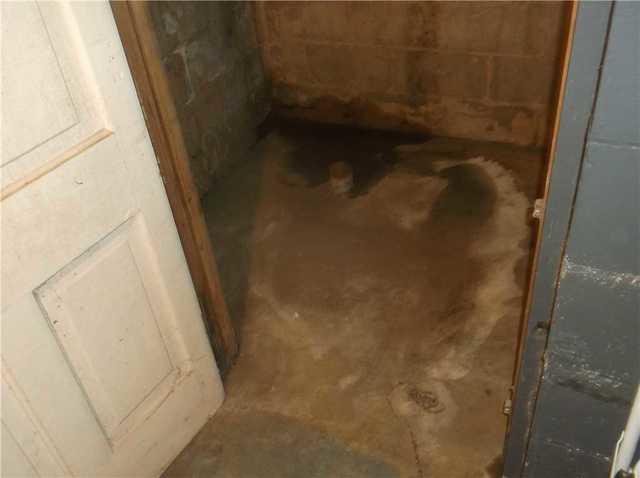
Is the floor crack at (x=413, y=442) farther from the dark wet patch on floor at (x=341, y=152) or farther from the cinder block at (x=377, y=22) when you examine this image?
the cinder block at (x=377, y=22)

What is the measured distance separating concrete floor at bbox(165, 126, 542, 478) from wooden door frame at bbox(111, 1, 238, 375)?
0.30 m

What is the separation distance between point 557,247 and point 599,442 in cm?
53

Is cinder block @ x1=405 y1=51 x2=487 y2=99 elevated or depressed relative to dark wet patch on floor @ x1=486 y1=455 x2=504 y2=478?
elevated

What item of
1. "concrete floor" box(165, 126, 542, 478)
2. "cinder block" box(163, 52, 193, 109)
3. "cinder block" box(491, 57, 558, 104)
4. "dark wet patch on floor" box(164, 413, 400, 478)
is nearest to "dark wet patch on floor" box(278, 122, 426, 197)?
"concrete floor" box(165, 126, 542, 478)

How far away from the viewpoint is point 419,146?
3520mm

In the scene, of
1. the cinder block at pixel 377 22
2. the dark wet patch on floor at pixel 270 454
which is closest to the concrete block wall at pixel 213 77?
the cinder block at pixel 377 22

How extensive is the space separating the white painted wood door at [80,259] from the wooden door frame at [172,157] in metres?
0.07

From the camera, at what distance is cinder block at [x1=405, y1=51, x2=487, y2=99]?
3.26m

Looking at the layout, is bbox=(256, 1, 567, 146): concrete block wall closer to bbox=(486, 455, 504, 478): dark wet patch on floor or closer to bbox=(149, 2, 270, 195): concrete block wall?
bbox=(149, 2, 270, 195): concrete block wall

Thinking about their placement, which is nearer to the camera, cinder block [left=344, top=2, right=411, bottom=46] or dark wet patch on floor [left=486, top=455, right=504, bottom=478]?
dark wet patch on floor [left=486, top=455, right=504, bottom=478]

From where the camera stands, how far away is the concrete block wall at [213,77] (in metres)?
2.91

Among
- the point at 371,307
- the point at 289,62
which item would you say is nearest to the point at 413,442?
the point at 371,307

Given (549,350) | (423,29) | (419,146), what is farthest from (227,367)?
(423,29)

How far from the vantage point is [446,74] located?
3.35 m
